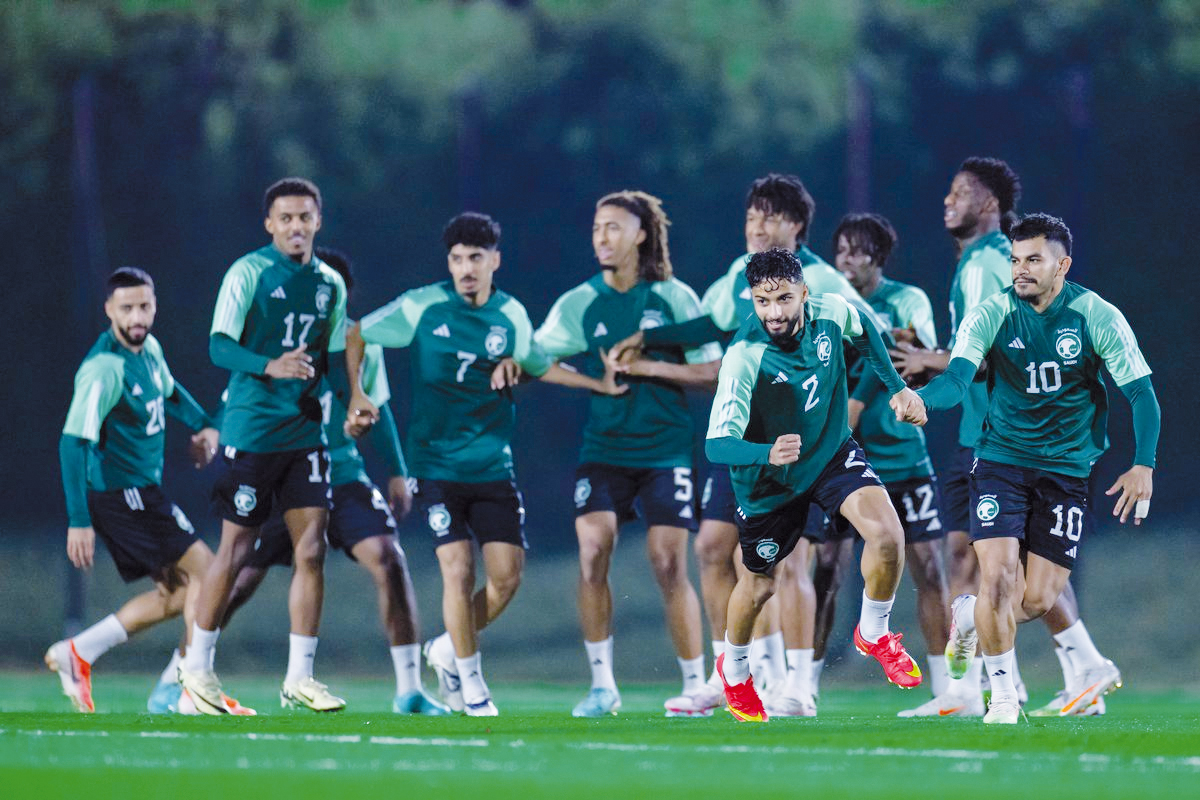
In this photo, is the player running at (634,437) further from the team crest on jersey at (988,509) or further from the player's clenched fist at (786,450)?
the player's clenched fist at (786,450)

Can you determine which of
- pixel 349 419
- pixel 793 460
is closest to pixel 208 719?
pixel 349 419

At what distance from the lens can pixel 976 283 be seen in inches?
275

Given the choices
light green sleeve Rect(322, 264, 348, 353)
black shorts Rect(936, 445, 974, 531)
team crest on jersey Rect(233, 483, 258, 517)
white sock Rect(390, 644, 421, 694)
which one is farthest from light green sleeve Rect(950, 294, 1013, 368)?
team crest on jersey Rect(233, 483, 258, 517)

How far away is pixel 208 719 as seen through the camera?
21.2 feet

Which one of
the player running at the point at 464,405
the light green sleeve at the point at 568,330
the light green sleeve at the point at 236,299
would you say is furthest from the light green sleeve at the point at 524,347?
the light green sleeve at the point at 236,299

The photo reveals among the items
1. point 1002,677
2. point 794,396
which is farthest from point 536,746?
point 1002,677

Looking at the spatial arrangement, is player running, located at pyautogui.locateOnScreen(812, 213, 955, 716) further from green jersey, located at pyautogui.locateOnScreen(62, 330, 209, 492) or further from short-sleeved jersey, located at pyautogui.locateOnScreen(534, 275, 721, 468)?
green jersey, located at pyautogui.locateOnScreen(62, 330, 209, 492)

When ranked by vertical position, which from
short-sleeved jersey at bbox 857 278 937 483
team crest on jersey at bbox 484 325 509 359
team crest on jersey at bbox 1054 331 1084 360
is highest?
team crest on jersey at bbox 484 325 509 359

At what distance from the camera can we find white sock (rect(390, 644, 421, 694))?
7.57 meters

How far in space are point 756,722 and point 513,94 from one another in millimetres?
5386

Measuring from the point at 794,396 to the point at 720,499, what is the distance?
3.95ft

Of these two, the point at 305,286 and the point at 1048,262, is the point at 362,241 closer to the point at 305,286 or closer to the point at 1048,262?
the point at 305,286

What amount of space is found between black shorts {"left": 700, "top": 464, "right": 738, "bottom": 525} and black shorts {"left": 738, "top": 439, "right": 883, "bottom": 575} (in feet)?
2.96

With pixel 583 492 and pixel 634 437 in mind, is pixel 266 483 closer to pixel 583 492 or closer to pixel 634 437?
pixel 583 492
